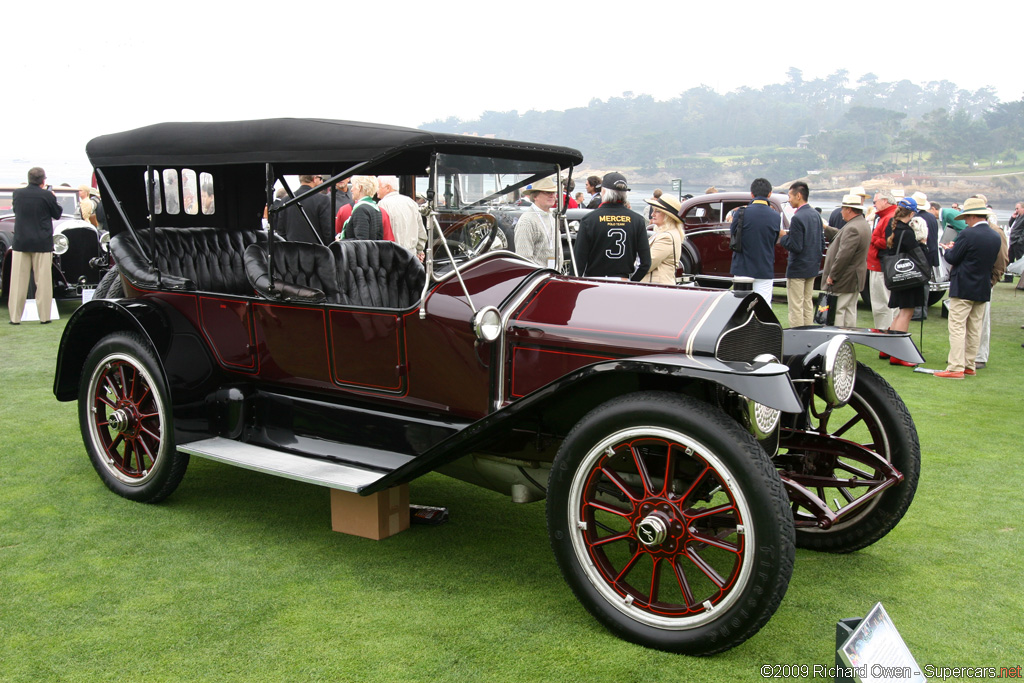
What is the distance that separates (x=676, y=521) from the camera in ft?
9.12

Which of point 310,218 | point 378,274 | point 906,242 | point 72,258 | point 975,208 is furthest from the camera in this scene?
point 72,258

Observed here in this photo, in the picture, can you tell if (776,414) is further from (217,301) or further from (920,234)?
(920,234)

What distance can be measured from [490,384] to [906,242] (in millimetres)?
6146

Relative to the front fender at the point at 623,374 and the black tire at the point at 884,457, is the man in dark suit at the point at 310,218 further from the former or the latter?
the black tire at the point at 884,457

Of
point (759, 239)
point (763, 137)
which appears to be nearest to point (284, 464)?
point (759, 239)

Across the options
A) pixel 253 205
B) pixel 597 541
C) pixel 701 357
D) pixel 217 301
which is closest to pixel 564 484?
pixel 597 541

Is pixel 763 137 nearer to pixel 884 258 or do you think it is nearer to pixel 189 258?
pixel 884 258

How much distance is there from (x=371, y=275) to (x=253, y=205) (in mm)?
1293

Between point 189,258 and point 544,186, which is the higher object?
point 544,186

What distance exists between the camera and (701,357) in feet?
9.54

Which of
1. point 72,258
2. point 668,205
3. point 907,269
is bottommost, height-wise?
point 72,258

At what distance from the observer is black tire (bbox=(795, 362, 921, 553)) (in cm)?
340

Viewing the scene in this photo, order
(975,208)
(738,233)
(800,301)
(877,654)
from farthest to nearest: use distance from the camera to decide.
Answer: (800,301) < (738,233) < (975,208) < (877,654)

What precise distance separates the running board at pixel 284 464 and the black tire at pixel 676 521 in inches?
36.3
